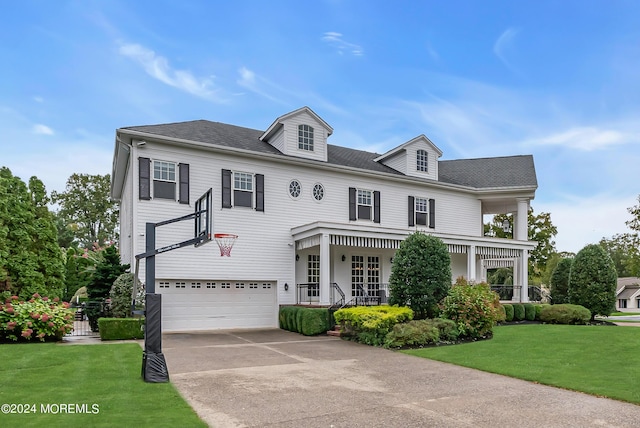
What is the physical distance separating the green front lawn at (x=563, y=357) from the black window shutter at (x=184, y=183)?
29.9 feet

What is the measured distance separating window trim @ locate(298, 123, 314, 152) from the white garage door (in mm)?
5548

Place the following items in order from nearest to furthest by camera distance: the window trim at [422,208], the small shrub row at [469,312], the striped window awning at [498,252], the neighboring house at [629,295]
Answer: the small shrub row at [469,312]
the striped window awning at [498,252]
the window trim at [422,208]
the neighboring house at [629,295]

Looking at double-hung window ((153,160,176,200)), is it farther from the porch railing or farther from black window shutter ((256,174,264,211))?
the porch railing

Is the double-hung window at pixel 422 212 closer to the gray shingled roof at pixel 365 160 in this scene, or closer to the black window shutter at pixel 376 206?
the gray shingled roof at pixel 365 160

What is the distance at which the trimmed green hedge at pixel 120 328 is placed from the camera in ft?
41.3

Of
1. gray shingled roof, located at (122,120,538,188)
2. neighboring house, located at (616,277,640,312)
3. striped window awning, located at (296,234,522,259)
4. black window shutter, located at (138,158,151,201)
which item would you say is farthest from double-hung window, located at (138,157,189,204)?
neighboring house, located at (616,277,640,312)

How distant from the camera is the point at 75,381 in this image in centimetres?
715

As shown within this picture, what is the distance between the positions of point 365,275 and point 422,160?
617 cm

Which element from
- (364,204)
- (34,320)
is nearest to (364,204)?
(364,204)

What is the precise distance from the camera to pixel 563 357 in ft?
32.1

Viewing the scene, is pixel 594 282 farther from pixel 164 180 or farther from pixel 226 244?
pixel 164 180

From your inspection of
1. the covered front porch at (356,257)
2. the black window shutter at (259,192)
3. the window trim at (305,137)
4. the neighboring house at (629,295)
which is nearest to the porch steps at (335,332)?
the covered front porch at (356,257)

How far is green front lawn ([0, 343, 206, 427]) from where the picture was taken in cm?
520

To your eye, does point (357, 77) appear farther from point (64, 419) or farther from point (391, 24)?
point (64, 419)
